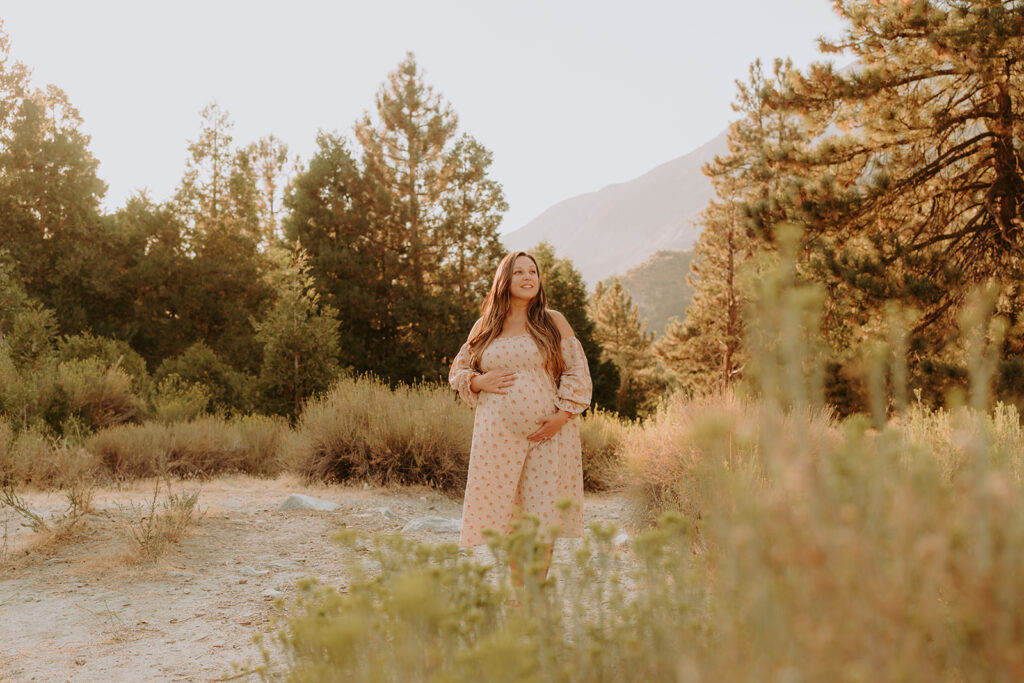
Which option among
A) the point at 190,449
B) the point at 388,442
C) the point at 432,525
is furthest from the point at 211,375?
the point at 432,525

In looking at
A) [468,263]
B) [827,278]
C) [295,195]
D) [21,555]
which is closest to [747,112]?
[468,263]

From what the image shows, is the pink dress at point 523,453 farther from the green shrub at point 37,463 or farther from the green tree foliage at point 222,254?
the green tree foliage at point 222,254

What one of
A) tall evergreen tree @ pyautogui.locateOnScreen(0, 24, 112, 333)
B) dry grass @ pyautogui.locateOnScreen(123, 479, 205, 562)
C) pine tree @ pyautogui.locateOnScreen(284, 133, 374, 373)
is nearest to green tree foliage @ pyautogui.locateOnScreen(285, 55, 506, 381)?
pine tree @ pyautogui.locateOnScreen(284, 133, 374, 373)

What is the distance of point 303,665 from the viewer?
1687mm

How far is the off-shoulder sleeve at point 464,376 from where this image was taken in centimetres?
397

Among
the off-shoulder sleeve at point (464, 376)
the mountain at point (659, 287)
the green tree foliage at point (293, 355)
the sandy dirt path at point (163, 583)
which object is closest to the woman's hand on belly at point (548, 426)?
the off-shoulder sleeve at point (464, 376)

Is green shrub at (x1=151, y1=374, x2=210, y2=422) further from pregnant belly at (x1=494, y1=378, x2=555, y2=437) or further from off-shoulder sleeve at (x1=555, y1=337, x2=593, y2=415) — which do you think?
off-shoulder sleeve at (x1=555, y1=337, x2=593, y2=415)

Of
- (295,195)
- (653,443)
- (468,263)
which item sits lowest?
(653,443)

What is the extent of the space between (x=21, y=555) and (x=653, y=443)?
4.92 m

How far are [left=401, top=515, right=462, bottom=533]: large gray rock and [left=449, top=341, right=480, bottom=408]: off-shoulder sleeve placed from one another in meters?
2.30

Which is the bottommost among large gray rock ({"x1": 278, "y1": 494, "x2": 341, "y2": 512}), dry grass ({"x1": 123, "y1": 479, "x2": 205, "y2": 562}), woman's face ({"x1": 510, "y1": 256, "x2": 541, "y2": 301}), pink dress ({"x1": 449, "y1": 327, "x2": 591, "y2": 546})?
large gray rock ({"x1": 278, "y1": 494, "x2": 341, "y2": 512})

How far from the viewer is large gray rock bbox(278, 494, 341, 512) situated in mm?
6582

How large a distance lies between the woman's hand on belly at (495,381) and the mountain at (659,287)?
199 feet

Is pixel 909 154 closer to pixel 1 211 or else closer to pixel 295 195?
pixel 295 195
